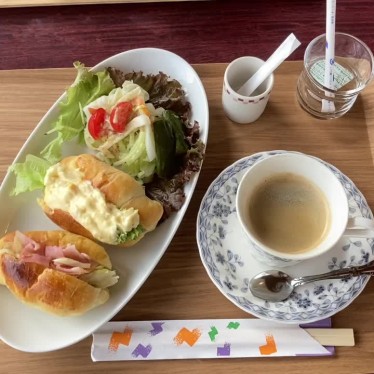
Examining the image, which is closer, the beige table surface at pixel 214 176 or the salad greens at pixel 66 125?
the beige table surface at pixel 214 176

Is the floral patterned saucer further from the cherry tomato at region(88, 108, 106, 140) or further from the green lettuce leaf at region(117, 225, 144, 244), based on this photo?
the cherry tomato at region(88, 108, 106, 140)

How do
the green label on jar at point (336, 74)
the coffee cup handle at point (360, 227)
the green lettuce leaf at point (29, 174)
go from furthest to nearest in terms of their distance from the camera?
the green label on jar at point (336, 74) → the green lettuce leaf at point (29, 174) → the coffee cup handle at point (360, 227)

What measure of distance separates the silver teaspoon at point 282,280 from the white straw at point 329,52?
0.40m

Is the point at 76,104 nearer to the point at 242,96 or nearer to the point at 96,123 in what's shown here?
the point at 96,123

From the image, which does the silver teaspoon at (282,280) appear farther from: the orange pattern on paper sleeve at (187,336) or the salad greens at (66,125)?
the salad greens at (66,125)

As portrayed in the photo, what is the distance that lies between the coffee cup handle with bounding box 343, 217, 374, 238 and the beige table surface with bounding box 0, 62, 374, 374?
16 cm

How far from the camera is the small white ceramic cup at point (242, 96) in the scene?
1.29 meters

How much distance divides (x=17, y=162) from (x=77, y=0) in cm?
56

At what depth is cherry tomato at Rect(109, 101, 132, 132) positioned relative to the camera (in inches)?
50.4

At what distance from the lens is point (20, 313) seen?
1.15 metres

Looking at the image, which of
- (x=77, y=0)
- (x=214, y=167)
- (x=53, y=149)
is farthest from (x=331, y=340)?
(x=77, y=0)

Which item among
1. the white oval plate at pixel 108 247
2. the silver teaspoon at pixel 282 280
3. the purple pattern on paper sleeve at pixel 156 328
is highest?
the white oval plate at pixel 108 247

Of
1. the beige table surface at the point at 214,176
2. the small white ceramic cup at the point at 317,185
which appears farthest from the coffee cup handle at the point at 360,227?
the beige table surface at the point at 214,176

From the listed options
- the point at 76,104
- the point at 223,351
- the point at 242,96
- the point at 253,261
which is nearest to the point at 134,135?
the point at 76,104
